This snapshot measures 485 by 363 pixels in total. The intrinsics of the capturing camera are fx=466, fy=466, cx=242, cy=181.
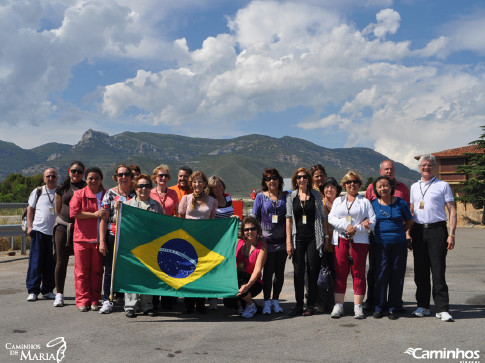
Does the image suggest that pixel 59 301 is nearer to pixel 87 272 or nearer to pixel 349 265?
pixel 87 272

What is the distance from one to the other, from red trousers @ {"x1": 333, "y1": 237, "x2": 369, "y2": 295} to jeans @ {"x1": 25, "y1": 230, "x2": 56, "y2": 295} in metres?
4.63

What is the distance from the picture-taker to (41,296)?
7.83m

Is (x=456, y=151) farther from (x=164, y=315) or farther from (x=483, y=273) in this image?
(x=164, y=315)

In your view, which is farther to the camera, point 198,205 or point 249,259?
point 198,205

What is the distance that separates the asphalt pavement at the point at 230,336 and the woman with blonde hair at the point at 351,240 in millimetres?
329

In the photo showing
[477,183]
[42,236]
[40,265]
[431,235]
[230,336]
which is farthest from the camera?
[477,183]

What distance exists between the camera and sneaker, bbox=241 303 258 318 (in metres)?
6.36

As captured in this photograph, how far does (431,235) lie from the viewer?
6.31 m

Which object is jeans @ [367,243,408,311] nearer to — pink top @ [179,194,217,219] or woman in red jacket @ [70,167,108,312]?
pink top @ [179,194,217,219]

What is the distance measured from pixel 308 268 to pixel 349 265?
583 mm

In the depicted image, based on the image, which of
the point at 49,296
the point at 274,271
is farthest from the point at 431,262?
the point at 49,296

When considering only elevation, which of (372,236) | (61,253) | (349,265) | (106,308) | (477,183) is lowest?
(106,308)

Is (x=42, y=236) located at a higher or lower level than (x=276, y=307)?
higher

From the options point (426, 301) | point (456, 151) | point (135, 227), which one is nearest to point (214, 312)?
point (135, 227)
